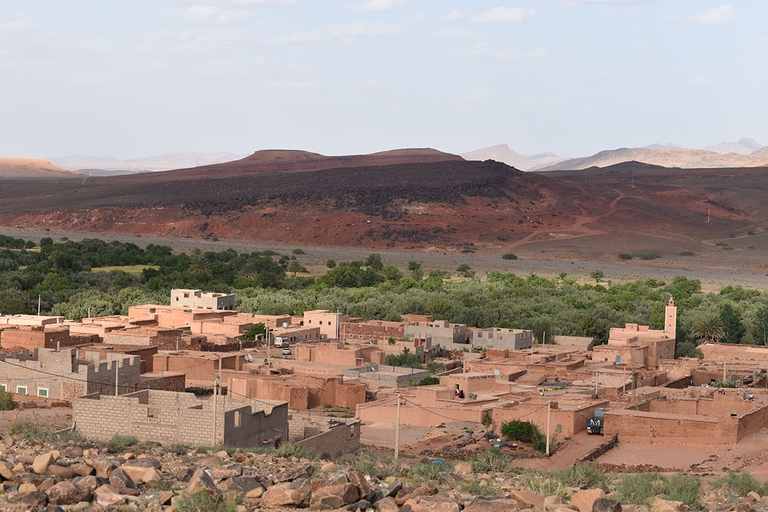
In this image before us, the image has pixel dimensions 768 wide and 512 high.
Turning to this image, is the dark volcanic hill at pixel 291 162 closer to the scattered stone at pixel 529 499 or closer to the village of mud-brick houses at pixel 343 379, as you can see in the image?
the village of mud-brick houses at pixel 343 379

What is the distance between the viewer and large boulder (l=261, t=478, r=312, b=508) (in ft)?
36.1

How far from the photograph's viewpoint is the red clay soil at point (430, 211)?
106 m

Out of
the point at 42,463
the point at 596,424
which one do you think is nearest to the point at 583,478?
the point at 42,463

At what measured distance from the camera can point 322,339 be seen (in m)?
45.0

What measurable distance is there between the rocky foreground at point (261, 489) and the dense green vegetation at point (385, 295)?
32621mm

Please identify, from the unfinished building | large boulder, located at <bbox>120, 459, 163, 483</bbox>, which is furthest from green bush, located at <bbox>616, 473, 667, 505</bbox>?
the unfinished building

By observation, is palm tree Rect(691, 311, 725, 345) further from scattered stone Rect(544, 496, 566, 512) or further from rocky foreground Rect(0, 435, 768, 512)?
scattered stone Rect(544, 496, 566, 512)

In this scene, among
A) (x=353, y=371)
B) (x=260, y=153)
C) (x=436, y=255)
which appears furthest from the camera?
(x=260, y=153)

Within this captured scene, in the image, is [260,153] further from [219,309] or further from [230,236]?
[219,309]

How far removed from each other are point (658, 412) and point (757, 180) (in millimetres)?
118840

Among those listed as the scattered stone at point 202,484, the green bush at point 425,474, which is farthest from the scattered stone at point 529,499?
the scattered stone at point 202,484

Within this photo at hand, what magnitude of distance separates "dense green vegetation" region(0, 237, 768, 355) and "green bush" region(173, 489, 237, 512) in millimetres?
35338

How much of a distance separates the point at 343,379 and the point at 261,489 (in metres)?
22.9

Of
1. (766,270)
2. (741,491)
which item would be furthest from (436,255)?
(741,491)
